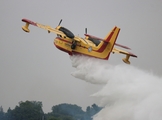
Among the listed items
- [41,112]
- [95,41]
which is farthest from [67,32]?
[41,112]

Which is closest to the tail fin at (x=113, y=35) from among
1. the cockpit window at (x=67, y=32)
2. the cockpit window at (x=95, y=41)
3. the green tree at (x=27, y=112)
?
the cockpit window at (x=95, y=41)

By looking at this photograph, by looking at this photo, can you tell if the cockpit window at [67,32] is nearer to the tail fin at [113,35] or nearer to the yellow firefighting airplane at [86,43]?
the yellow firefighting airplane at [86,43]

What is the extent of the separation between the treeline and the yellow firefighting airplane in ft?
47.1

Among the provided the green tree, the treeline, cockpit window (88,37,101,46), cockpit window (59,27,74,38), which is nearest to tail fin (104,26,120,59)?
cockpit window (88,37,101,46)

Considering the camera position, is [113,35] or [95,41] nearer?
[113,35]

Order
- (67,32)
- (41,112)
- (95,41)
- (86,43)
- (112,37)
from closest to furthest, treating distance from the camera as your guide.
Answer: (112,37) → (86,43) → (67,32) → (95,41) → (41,112)

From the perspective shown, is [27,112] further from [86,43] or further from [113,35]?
[113,35]

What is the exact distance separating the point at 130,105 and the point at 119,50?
532 inches

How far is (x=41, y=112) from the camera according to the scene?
8831 cm

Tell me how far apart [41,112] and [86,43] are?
20.3m

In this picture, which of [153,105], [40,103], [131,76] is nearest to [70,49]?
[131,76]

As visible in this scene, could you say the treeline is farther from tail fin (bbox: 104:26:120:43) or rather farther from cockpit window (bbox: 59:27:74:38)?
tail fin (bbox: 104:26:120:43)

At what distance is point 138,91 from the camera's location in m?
64.1

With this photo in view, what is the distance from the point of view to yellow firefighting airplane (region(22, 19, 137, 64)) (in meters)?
68.8
